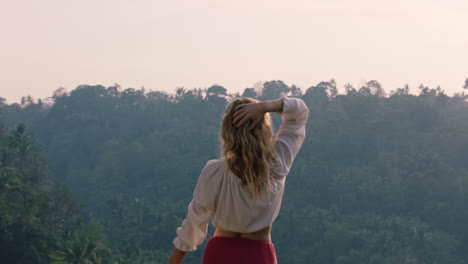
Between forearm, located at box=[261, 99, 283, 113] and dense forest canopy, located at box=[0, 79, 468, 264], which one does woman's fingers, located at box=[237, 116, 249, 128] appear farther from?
dense forest canopy, located at box=[0, 79, 468, 264]

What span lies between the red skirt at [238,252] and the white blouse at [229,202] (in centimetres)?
3

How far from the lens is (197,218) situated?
1.74 metres

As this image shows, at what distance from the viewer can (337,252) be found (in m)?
36.9

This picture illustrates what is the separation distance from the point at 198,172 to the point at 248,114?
160ft

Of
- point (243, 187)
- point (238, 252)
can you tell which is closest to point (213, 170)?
point (243, 187)

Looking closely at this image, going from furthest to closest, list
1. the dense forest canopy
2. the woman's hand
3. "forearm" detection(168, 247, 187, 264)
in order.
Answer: the dense forest canopy
"forearm" detection(168, 247, 187, 264)
the woman's hand

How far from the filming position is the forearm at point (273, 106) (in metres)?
1.66

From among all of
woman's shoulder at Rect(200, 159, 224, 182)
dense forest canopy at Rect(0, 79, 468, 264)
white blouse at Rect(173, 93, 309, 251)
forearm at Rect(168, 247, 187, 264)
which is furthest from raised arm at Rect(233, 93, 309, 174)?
dense forest canopy at Rect(0, 79, 468, 264)

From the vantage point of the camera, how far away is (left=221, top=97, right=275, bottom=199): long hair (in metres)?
1.65

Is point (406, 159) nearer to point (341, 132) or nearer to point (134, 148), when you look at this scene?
point (341, 132)

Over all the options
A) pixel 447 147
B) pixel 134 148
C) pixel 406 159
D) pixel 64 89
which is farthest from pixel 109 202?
pixel 64 89

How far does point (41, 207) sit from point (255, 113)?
2718 cm

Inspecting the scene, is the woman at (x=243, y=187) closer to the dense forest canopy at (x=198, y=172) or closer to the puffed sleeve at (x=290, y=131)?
the puffed sleeve at (x=290, y=131)

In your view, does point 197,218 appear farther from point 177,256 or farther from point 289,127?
point 289,127
